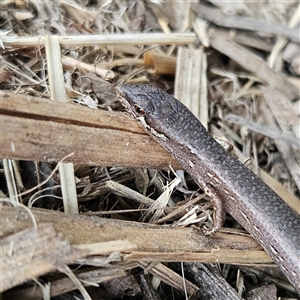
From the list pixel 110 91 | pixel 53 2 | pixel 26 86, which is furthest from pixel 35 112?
pixel 53 2

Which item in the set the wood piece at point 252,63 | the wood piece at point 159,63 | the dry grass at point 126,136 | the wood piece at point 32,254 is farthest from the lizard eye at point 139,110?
the wood piece at point 252,63

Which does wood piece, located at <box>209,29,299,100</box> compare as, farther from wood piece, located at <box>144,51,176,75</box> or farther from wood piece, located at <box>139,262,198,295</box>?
wood piece, located at <box>139,262,198,295</box>

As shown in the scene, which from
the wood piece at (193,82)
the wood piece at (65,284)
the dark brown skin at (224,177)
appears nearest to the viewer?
the wood piece at (65,284)

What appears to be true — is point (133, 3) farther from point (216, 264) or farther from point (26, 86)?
point (216, 264)

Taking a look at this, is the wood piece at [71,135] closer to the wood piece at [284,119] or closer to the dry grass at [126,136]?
the dry grass at [126,136]

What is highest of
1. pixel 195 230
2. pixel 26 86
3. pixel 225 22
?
pixel 225 22
